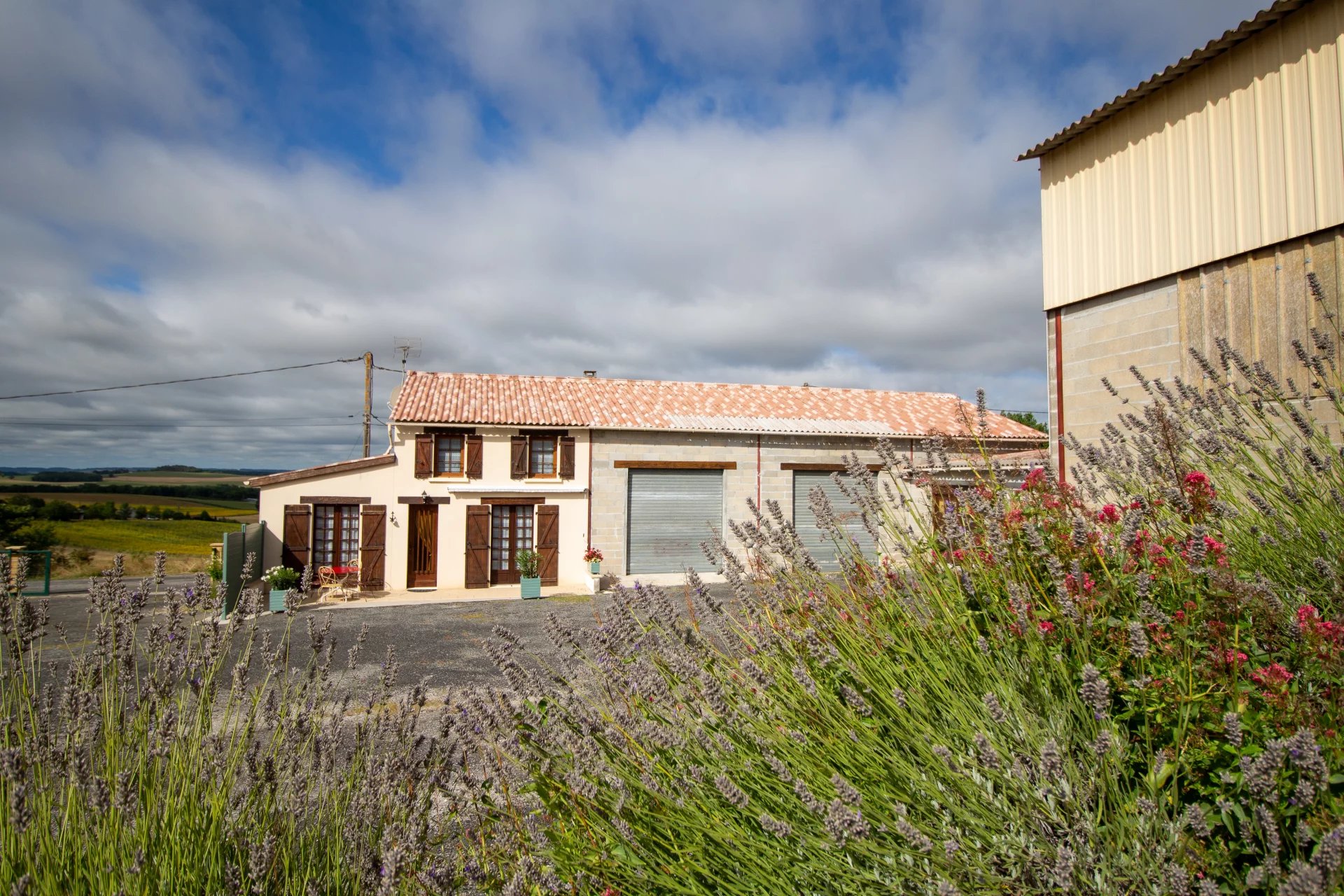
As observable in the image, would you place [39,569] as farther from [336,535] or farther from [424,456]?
[424,456]

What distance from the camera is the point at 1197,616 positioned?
73.9 inches

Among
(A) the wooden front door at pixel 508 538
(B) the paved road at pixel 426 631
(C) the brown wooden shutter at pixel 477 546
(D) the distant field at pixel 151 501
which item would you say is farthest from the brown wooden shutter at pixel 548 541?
(D) the distant field at pixel 151 501

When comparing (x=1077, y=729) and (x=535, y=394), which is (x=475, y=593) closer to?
(x=535, y=394)

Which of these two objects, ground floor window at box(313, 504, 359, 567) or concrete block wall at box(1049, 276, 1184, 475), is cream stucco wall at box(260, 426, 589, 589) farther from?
concrete block wall at box(1049, 276, 1184, 475)

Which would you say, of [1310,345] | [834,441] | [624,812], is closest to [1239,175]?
[1310,345]

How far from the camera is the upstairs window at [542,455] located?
15.6 meters

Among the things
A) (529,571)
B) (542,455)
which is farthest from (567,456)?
(529,571)

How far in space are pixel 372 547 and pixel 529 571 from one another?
3.30 metres

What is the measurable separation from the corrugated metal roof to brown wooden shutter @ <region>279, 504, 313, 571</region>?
13876 mm

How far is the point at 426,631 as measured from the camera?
10.3 meters

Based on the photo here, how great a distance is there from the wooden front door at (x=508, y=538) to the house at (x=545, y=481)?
31mm

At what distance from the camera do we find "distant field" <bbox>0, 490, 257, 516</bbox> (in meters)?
26.1

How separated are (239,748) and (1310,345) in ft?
27.3

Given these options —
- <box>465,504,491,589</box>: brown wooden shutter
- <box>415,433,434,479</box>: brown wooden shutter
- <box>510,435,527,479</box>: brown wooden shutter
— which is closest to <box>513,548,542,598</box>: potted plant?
<box>465,504,491,589</box>: brown wooden shutter
